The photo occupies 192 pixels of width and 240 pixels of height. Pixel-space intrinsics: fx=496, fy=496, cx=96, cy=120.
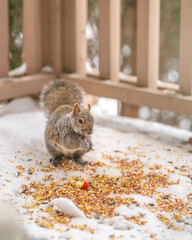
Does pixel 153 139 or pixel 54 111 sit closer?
pixel 54 111

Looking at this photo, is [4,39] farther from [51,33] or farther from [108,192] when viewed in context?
[108,192]

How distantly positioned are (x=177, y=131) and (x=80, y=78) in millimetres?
988

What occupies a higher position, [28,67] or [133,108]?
[28,67]

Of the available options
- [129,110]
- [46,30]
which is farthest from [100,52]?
[129,110]

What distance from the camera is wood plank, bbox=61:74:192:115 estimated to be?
3738mm

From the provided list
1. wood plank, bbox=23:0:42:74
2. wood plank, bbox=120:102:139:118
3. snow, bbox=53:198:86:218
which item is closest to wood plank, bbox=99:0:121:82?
wood plank, bbox=23:0:42:74

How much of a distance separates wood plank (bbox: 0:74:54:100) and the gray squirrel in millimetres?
716

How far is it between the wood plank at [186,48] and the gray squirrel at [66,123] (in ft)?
2.58

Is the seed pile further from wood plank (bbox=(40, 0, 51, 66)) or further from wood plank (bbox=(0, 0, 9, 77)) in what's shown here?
wood plank (bbox=(40, 0, 51, 66))

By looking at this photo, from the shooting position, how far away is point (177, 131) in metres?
4.14

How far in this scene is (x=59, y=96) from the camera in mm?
3508

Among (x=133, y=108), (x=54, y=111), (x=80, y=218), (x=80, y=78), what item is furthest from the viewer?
(x=133, y=108)

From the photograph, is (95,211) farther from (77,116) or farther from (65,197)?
(77,116)

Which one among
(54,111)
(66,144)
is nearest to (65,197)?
(66,144)
